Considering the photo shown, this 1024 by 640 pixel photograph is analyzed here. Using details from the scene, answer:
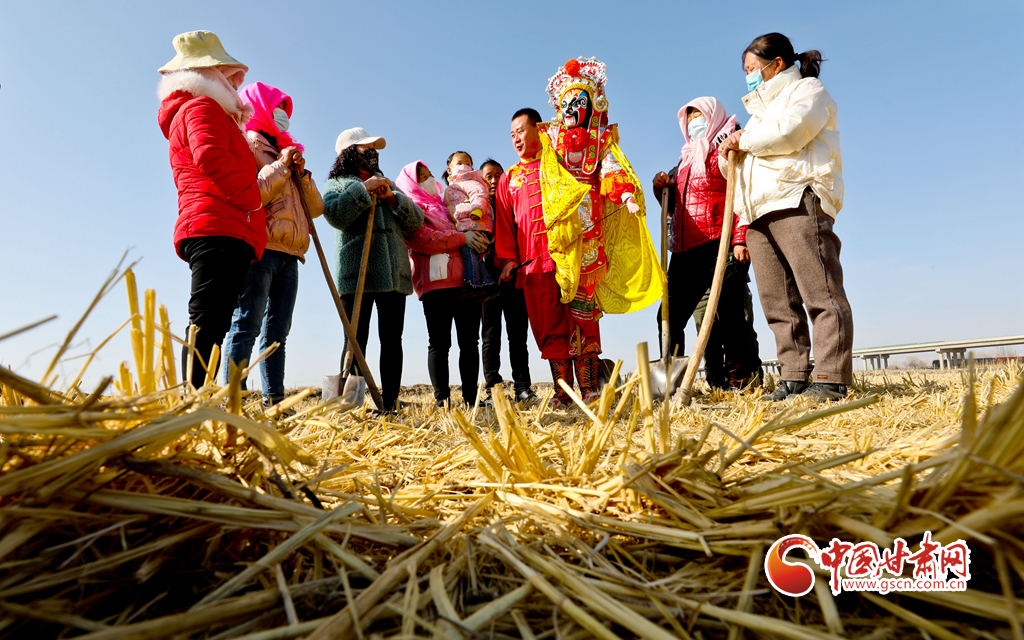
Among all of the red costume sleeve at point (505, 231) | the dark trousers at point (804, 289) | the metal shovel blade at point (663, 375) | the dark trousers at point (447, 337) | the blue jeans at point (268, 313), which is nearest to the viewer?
the dark trousers at point (804, 289)

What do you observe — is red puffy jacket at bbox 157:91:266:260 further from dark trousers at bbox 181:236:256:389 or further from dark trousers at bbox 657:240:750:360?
dark trousers at bbox 657:240:750:360

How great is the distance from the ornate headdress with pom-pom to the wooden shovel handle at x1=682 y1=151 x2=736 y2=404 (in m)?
1.11

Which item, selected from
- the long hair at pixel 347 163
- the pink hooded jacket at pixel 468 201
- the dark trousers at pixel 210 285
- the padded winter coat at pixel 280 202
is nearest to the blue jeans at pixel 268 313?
the padded winter coat at pixel 280 202

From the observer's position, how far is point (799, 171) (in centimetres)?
266

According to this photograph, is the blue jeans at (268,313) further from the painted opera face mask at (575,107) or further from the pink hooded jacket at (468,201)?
the painted opera face mask at (575,107)

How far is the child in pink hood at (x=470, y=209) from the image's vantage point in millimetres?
3693

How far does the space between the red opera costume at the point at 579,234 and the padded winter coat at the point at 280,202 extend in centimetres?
131

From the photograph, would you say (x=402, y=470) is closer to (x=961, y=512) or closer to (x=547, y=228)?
(x=961, y=512)

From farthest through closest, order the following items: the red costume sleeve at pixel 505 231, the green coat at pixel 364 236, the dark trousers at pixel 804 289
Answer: the red costume sleeve at pixel 505 231 → the green coat at pixel 364 236 → the dark trousers at pixel 804 289

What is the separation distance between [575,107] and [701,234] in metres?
1.23

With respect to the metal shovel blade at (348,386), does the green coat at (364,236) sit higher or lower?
higher

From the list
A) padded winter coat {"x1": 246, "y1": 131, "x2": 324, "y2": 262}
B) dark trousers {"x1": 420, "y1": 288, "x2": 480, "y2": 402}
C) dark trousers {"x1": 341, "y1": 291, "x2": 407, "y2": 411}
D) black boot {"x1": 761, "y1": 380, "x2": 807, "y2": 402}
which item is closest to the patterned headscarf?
black boot {"x1": 761, "y1": 380, "x2": 807, "y2": 402}

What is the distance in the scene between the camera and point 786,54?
2883 mm

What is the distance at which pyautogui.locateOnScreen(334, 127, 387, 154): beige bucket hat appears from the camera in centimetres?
364
